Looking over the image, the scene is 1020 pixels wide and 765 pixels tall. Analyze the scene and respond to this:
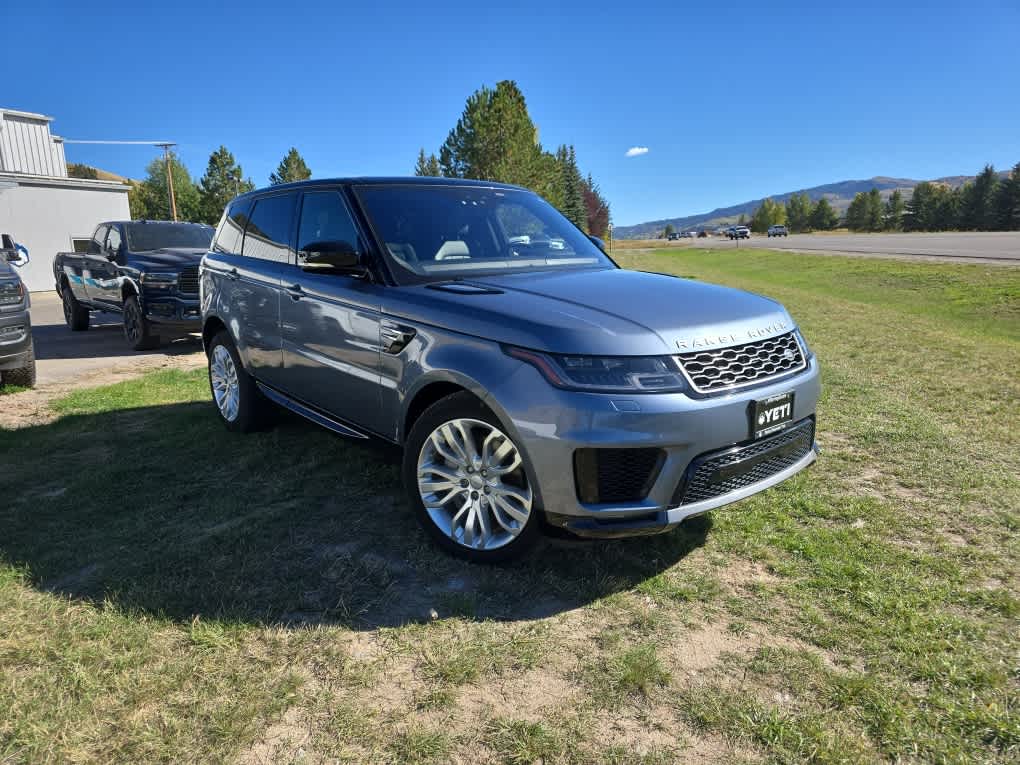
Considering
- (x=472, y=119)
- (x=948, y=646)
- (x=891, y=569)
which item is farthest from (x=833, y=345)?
(x=472, y=119)

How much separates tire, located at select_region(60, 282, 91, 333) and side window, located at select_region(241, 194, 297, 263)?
357 inches

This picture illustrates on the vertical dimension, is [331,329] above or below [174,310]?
above

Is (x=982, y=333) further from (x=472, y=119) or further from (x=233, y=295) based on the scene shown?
(x=472, y=119)

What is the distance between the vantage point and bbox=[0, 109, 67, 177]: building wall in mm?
26469

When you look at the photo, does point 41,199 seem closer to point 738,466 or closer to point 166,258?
point 166,258

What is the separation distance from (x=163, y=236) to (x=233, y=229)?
6.52 m

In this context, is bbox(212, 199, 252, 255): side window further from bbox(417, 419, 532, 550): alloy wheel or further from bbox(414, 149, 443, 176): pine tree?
bbox(414, 149, 443, 176): pine tree

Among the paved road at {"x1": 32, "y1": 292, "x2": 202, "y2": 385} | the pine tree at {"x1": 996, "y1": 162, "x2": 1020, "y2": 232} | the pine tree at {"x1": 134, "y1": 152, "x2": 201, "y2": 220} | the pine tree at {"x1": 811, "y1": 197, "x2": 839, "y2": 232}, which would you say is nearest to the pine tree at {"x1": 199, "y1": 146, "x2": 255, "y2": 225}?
the pine tree at {"x1": 134, "y1": 152, "x2": 201, "y2": 220}

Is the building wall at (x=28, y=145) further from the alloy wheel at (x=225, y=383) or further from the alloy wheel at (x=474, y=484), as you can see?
the alloy wheel at (x=474, y=484)

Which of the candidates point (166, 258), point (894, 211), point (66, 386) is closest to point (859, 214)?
point (894, 211)

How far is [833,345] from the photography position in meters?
9.26

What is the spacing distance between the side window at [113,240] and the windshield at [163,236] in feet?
0.59

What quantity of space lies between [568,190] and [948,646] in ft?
300

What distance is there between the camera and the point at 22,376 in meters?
7.34
